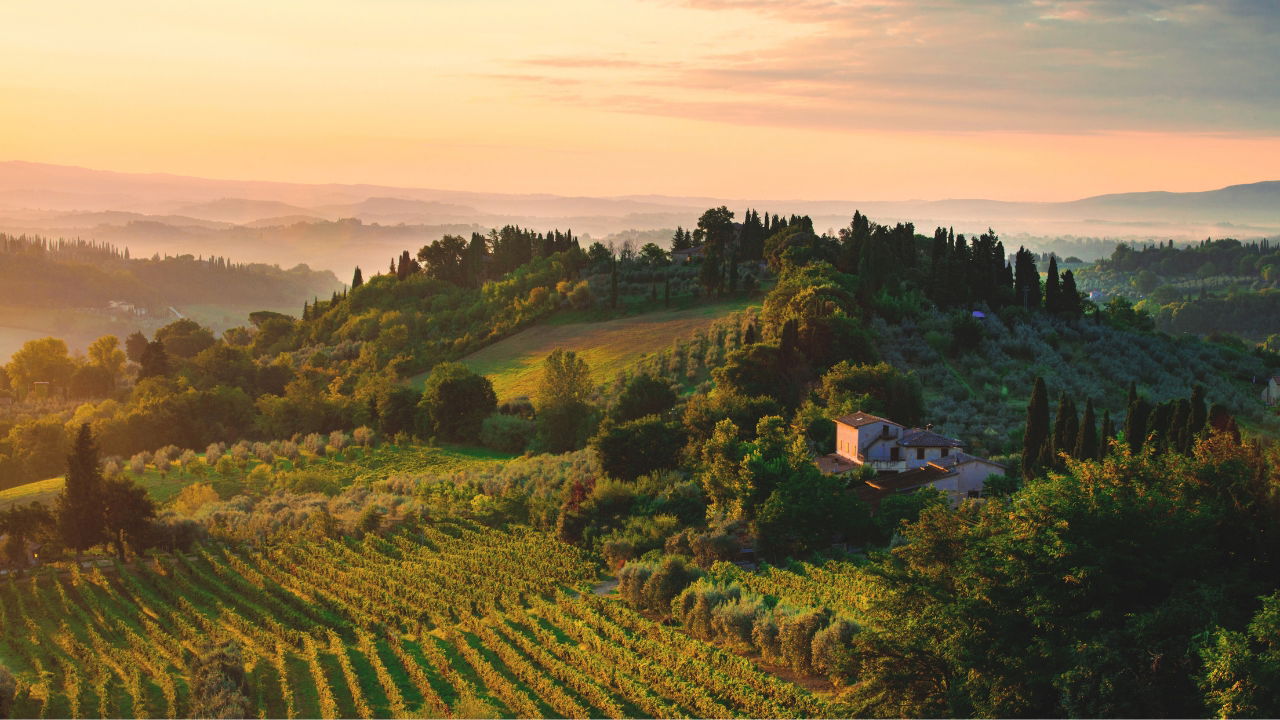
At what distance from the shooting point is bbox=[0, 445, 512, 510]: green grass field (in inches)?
2127

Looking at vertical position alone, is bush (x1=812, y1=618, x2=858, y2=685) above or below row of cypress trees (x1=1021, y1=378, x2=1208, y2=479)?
below

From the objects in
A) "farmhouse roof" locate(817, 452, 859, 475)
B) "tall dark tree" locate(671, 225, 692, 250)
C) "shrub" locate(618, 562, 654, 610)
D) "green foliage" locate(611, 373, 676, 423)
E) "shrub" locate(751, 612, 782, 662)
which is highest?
"tall dark tree" locate(671, 225, 692, 250)

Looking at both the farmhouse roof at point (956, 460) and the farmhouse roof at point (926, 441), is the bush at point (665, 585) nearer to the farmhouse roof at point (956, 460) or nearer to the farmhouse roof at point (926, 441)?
the farmhouse roof at point (956, 460)

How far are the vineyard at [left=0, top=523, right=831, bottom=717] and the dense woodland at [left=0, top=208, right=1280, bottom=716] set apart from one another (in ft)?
0.41

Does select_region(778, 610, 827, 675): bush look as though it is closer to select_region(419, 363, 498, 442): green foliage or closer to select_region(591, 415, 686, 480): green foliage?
select_region(591, 415, 686, 480): green foliage

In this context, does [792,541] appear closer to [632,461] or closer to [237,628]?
[632,461]

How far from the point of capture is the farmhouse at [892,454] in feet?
132

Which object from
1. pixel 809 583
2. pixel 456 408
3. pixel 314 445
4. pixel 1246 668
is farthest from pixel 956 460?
pixel 314 445

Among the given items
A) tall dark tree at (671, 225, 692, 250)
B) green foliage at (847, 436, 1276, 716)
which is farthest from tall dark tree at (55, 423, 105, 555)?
tall dark tree at (671, 225, 692, 250)

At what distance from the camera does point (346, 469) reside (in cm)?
A: 5756

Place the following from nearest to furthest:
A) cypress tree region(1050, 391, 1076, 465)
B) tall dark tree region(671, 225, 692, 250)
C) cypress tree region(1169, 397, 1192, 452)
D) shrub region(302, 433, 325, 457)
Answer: cypress tree region(1169, 397, 1192, 452)
cypress tree region(1050, 391, 1076, 465)
shrub region(302, 433, 325, 457)
tall dark tree region(671, 225, 692, 250)

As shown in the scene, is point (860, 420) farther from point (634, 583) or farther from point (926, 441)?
point (634, 583)

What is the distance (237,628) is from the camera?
1216 inches

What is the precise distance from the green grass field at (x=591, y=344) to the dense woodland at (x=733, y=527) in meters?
3.44
